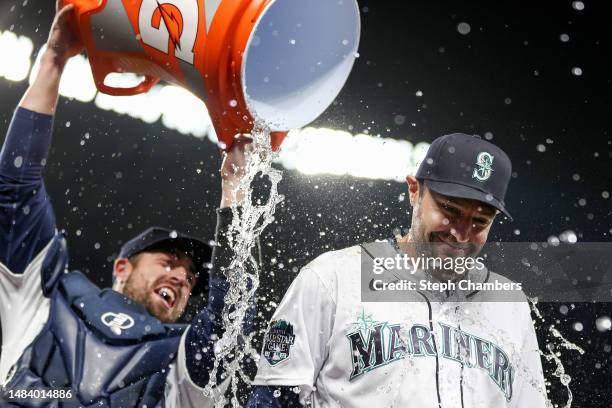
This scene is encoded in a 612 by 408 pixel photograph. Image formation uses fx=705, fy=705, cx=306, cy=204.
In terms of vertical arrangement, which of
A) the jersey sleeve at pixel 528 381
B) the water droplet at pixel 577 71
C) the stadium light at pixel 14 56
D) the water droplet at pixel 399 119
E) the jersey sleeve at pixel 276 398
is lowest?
the jersey sleeve at pixel 276 398

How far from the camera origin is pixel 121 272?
5.96 feet

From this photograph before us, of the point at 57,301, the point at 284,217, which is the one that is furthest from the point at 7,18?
the point at 284,217

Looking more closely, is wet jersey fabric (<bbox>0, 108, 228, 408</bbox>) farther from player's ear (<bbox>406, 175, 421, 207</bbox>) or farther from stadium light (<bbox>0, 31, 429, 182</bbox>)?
stadium light (<bbox>0, 31, 429, 182</bbox>)

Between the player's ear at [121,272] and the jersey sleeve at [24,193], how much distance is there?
28 cm

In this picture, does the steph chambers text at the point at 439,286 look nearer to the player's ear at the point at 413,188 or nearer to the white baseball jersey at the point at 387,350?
the white baseball jersey at the point at 387,350

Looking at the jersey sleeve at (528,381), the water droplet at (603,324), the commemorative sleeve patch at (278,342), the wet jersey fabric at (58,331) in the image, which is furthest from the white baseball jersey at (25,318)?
the water droplet at (603,324)

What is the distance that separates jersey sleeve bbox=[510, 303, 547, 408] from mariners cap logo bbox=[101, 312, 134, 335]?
0.85m

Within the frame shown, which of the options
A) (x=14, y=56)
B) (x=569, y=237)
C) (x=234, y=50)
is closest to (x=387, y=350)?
(x=234, y=50)

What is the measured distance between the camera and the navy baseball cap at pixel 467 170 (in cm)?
122

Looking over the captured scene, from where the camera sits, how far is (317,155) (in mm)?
2332

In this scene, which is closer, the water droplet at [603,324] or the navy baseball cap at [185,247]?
the navy baseball cap at [185,247]

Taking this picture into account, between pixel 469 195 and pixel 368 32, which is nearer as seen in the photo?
pixel 469 195

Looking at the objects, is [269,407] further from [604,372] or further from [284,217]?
[604,372]

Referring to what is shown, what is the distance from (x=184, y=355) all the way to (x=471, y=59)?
1.68m
